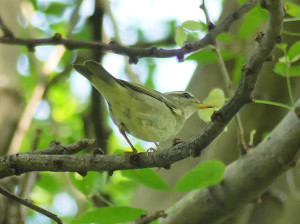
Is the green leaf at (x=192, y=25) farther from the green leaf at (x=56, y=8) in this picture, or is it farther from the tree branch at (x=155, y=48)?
the green leaf at (x=56, y=8)

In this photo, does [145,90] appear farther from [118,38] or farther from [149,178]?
[118,38]

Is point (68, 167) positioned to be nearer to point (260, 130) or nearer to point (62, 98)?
point (260, 130)

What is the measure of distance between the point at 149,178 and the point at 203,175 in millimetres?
371

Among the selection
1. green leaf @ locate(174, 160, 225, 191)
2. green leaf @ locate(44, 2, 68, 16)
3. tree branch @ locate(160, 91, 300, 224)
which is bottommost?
green leaf @ locate(174, 160, 225, 191)

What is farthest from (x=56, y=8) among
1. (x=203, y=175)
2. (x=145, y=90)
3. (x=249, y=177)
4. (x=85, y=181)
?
(x=203, y=175)

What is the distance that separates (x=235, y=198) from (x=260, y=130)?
100cm

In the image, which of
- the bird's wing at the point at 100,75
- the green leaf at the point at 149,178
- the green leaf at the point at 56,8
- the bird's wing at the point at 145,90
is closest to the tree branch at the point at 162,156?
the green leaf at the point at 149,178

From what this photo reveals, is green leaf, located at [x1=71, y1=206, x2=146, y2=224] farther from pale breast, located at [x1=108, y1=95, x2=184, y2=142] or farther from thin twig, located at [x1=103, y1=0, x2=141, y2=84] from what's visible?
thin twig, located at [x1=103, y1=0, x2=141, y2=84]

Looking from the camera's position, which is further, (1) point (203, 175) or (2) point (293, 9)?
(2) point (293, 9)

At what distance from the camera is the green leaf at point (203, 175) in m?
2.15

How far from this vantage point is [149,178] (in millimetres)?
2400

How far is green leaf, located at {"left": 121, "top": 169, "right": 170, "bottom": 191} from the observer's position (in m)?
2.38

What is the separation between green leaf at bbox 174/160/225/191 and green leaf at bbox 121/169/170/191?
0.21 m

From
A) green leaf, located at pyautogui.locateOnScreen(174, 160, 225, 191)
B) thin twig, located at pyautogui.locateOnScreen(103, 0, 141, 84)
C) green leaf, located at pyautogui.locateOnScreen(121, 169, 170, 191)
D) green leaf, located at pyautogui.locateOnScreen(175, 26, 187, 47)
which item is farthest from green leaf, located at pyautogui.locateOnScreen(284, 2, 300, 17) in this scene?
thin twig, located at pyautogui.locateOnScreen(103, 0, 141, 84)
